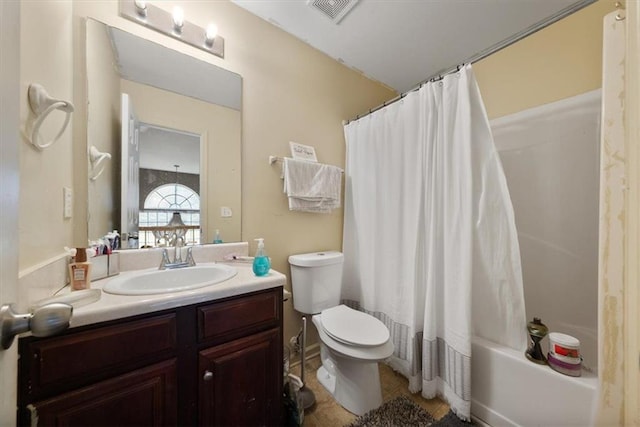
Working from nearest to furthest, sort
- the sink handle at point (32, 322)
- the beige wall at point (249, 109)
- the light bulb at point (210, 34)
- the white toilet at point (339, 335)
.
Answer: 1. the sink handle at point (32, 322)
2. the beige wall at point (249, 109)
3. the white toilet at point (339, 335)
4. the light bulb at point (210, 34)

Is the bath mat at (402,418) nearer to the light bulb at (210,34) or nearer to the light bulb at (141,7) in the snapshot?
the light bulb at (210,34)

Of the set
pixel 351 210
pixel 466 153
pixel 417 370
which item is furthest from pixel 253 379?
→ pixel 466 153

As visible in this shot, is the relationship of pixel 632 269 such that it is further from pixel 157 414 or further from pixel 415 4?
pixel 415 4

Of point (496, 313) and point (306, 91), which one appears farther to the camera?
point (306, 91)

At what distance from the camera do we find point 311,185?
1.68m

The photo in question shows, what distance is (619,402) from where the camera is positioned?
2.66 ft

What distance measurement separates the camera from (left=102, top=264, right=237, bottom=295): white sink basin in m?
0.94

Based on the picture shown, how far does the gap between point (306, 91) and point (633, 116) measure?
5.41 ft

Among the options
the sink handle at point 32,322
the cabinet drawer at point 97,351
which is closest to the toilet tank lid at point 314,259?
the cabinet drawer at point 97,351

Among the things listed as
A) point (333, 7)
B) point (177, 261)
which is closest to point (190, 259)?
point (177, 261)

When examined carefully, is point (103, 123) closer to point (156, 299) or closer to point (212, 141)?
point (212, 141)

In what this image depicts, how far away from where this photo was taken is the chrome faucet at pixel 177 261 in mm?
1149

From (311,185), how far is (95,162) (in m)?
1.14

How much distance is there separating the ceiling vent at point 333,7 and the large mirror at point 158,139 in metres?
0.65
